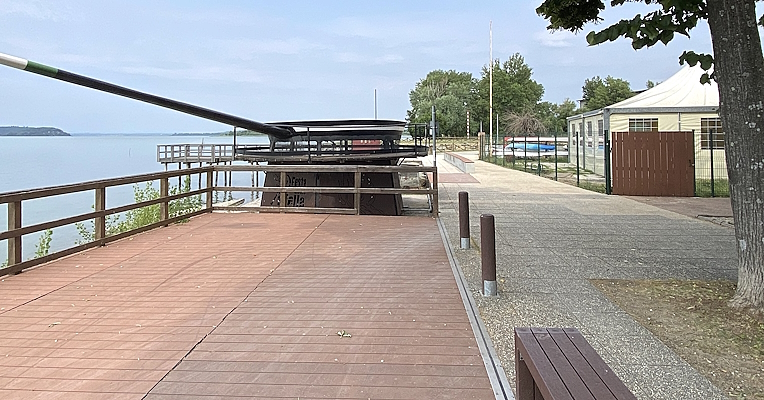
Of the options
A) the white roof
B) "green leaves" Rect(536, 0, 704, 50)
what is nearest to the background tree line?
the white roof

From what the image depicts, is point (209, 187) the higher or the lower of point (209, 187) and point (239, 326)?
the higher

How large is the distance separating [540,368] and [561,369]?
0.07 meters

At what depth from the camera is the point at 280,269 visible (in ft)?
19.7

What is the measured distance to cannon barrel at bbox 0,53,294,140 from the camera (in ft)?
20.1

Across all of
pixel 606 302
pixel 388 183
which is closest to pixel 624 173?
pixel 388 183

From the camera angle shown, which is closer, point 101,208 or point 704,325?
point 704,325

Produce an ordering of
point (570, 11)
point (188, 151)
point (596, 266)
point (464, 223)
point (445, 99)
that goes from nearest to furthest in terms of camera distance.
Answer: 1. point (596, 266)
2. point (570, 11)
3. point (464, 223)
4. point (188, 151)
5. point (445, 99)

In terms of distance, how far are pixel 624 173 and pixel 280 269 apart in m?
11.5

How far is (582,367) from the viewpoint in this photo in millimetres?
1758

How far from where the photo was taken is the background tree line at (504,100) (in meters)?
73.0

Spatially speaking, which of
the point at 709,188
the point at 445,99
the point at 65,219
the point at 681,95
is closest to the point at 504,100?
the point at 445,99

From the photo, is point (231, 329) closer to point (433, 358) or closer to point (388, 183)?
point (433, 358)

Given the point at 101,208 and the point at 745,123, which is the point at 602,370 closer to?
the point at 745,123

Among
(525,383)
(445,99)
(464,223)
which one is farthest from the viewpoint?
(445,99)
